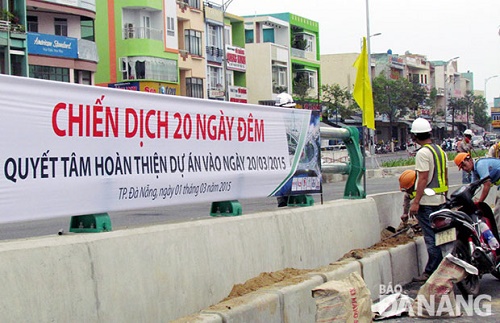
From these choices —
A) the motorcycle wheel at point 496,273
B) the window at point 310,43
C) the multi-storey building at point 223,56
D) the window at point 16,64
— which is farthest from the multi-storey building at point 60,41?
the motorcycle wheel at point 496,273

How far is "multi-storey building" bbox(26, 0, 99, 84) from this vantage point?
139 feet

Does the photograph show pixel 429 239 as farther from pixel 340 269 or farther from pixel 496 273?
pixel 340 269

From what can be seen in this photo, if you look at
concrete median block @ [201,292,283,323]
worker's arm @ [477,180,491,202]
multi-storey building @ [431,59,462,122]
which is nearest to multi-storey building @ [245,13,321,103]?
multi-storey building @ [431,59,462,122]

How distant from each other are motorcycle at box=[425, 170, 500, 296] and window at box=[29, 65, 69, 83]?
119 feet

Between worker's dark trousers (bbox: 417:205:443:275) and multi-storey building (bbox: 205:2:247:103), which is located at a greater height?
multi-storey building (bbox: 205:2:247:103)

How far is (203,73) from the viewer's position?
5897 centimetres

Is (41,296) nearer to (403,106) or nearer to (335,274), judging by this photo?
(335,274)

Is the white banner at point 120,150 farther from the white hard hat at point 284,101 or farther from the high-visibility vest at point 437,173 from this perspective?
the high-visibility vest at point 437,173

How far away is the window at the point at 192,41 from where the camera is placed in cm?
5741

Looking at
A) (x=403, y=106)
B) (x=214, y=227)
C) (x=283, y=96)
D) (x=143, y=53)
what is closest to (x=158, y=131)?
(x=214, y=227)

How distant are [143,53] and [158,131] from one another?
4652 centimetres

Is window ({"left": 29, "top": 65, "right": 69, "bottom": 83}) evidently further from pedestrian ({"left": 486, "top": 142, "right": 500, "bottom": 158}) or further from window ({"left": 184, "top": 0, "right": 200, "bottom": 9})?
pedestrian ({"left": 486, "top": 142, "right": 500, "bottom": 158})

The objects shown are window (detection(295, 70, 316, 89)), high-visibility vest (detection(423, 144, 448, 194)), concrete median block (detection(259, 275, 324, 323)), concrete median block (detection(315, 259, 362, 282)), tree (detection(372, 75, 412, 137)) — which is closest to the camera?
concrete median block (detection(259, 275, 324, 323))

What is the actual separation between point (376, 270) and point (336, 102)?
2767 inches
